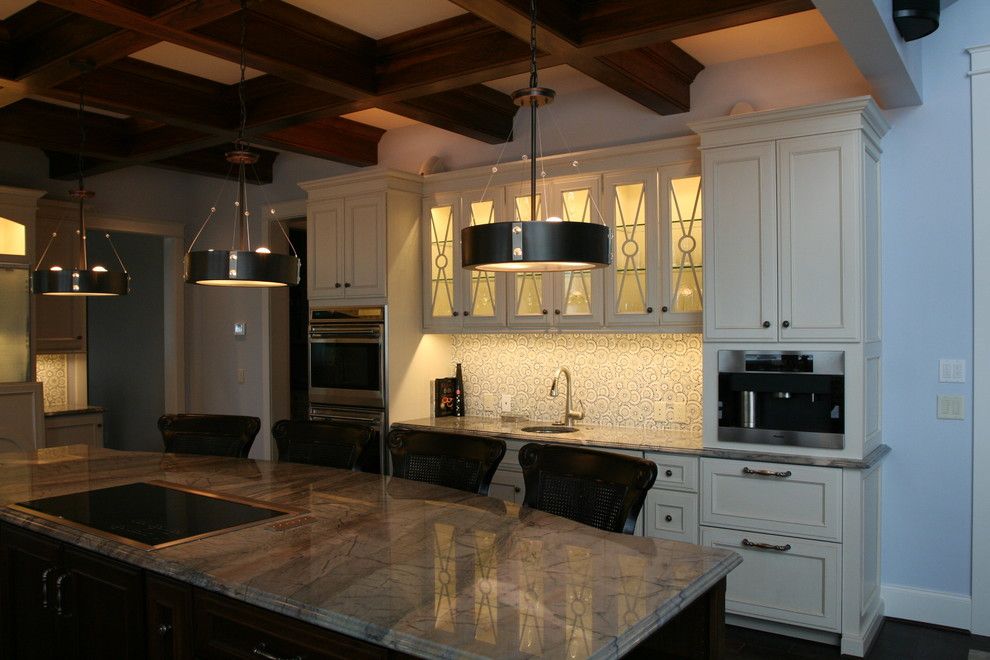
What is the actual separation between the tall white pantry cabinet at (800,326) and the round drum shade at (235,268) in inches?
80.5

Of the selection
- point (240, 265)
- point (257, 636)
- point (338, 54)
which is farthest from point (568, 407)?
point (257, 636)

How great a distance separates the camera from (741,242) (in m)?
3.72

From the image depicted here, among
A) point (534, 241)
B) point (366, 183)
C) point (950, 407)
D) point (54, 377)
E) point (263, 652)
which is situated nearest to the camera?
point (263, 652)

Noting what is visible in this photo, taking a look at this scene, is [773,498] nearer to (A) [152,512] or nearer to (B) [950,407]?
(B) [950,407]

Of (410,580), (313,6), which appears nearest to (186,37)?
(313,6)

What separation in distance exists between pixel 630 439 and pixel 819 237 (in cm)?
Result: 131

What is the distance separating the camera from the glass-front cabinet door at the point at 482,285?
4738 mm

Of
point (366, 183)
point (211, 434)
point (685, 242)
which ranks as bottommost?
point (211, 434)

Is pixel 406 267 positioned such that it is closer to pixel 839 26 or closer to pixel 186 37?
pixel 186 37

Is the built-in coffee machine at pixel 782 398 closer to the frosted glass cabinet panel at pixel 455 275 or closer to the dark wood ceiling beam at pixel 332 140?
the frosted glass cabinet panel at pixel 455 275

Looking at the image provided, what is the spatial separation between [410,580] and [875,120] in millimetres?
2957

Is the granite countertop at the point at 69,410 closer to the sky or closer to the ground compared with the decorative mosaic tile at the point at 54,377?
closer to the ground

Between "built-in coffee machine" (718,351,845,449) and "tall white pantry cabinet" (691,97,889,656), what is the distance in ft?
0.13

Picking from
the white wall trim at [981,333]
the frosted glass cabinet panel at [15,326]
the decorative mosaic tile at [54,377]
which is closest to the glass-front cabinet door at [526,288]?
the white wall trim at [981,333]
